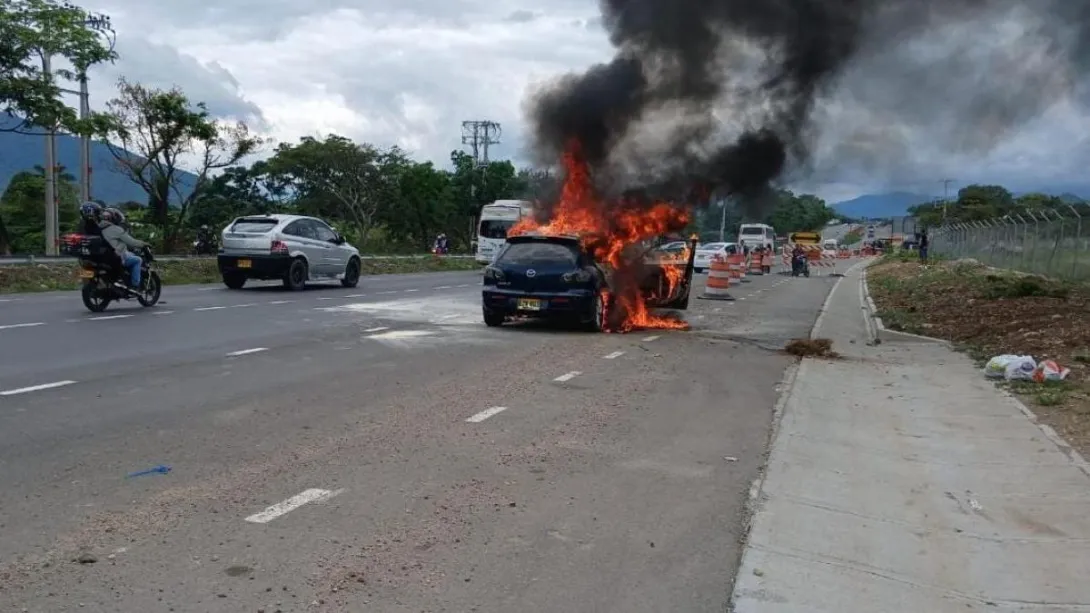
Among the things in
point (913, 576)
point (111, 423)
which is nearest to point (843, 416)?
point (913, 576)

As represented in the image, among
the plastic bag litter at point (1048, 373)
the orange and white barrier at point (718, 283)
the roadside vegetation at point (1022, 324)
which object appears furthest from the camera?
the orange and white barrier at point (718, 283)

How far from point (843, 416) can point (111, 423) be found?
230 inches

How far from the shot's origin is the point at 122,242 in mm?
14133

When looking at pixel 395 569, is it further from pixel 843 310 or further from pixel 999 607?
pixel 843 310

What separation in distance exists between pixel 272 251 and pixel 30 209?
27238mm

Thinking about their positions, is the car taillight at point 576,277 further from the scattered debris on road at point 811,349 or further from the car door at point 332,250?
the car door at point 332,250

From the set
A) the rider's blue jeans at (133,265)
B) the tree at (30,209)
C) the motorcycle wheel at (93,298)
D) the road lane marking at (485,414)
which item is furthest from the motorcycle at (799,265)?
the road lane marking at (485,414)

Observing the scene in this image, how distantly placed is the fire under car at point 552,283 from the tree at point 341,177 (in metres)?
37.2

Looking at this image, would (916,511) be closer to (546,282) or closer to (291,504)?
(291,504)

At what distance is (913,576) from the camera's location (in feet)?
14.7

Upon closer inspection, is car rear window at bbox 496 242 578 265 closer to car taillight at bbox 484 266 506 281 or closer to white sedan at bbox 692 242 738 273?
car taillight at bbox 484 266 506 281

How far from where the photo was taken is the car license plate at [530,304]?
13.3 meters

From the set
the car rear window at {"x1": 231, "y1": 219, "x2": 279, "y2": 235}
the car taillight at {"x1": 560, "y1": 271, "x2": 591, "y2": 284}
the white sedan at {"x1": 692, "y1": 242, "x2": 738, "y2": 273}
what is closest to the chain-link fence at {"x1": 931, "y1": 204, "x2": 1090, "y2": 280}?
the white sedan at {"x1": 692, "y1": 242, "x2": 738, "y2": 273}

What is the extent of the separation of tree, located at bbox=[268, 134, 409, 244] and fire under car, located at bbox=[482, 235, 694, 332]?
122 feet
